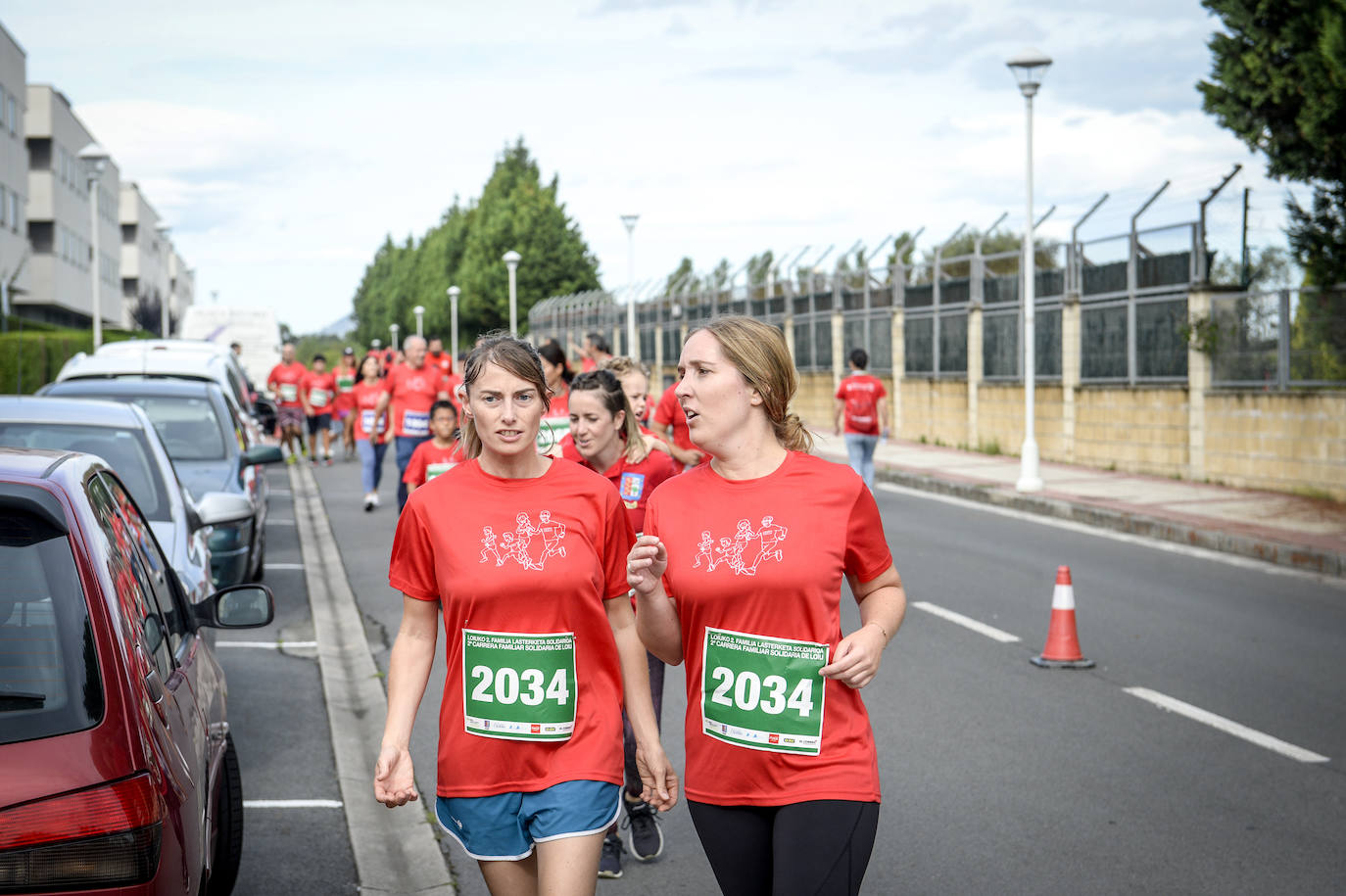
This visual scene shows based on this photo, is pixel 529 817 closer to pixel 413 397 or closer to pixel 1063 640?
pixel 1063 640

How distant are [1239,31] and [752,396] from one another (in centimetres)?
1605

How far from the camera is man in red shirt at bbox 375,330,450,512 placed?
574 inches

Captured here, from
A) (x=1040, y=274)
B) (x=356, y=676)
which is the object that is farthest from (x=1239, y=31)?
(x=356, y=676)

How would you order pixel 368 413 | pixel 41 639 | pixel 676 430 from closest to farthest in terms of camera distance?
pixel 41 639 → pixel 676 430 → pixel 368 413

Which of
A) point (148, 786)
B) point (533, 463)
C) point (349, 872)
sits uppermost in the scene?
point (533, 463)

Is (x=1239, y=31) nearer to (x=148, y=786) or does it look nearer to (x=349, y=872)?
(x=349, y=872)

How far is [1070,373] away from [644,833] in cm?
1916

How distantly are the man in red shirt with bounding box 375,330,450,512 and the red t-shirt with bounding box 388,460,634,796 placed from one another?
35.9ft

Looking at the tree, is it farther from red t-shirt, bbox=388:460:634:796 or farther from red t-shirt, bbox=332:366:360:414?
red t-shirt, bbox=332:366:360:414

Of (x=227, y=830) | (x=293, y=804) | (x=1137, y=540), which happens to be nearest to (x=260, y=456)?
(x=293, y=804)

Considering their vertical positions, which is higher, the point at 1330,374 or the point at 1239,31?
the point at 1239,31

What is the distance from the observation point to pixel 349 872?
530cm

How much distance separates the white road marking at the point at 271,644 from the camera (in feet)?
31.4

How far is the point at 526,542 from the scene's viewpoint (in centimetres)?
349
